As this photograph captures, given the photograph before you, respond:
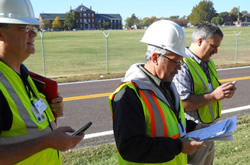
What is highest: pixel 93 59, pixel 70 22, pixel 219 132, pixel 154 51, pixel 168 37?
pixel 70 22

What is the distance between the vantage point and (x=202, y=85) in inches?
120

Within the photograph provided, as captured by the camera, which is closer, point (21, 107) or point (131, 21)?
point (21, 107)

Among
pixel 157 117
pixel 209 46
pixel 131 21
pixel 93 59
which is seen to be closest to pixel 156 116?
pixel 157 117

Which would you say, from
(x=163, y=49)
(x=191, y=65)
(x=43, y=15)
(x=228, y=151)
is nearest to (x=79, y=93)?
(x=228, y=151)

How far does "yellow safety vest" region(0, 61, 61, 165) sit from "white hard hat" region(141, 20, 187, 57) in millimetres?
975

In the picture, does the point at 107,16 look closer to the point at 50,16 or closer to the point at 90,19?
the point at 90,19

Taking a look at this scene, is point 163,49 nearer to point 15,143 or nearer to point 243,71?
point 15,143

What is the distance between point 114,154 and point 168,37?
2895 mm

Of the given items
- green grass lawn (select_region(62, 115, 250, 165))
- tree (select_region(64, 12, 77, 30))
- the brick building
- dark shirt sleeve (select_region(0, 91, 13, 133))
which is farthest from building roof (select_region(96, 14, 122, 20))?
dark shirt sleeve (select_region(0, 91, 13, 133))

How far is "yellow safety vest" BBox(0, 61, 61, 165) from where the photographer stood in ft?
5.33

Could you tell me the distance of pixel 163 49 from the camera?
83.4 inches

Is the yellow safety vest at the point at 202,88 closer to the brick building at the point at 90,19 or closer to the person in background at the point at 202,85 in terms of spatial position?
the person in background at the point at 202,85

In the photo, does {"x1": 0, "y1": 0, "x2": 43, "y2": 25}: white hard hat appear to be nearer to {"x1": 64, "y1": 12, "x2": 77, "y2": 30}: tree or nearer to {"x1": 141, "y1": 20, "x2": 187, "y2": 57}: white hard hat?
{"x1": 141, "y1": 20, "x2": 187, "y2": 57}: white hard hat

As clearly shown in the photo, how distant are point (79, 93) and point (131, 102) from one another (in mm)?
7575
